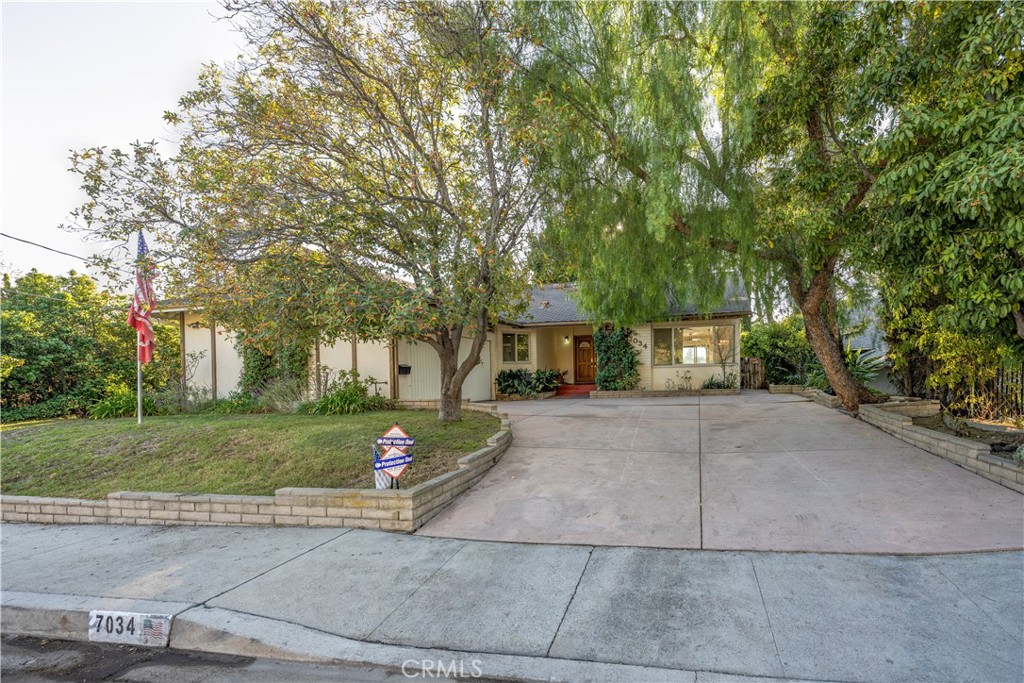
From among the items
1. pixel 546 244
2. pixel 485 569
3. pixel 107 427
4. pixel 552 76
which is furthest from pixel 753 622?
pixel 107 427

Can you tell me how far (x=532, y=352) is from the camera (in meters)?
18.6

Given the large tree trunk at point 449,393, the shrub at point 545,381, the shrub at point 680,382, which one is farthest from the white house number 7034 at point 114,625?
the shrub at point 680,382

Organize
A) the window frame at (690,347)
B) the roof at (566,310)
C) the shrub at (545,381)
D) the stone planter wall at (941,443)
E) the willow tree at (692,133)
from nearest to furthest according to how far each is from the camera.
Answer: the stone planter wall at (941,443), the willow tree at (692,133), the roof at (566,310), the window frame at (690,347), the shrub at (545,381)

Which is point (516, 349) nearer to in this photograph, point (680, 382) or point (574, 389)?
point (574, 389)

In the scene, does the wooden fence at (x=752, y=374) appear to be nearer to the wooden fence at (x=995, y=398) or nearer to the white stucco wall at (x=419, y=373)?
the wooden fence at (x=995, y=398)

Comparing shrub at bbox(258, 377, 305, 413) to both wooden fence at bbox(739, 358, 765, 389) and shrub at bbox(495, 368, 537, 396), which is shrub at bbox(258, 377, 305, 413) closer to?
shrub at bbox(495, 368, 537, 396)

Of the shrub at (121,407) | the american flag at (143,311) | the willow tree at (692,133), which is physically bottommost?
the shrub at (121,407)

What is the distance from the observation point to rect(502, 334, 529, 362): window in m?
18.5

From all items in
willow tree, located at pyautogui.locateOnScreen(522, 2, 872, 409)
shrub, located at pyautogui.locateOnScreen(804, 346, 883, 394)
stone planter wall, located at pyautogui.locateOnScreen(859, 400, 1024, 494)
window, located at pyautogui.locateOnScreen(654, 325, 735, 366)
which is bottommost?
stone planter wall, located at pyautogui.locateOnScreen(859, 400, 1024, 494)

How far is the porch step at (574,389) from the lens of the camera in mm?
18594

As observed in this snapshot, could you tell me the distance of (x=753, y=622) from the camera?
3.48 meters

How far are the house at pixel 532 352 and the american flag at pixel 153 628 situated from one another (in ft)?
31.1

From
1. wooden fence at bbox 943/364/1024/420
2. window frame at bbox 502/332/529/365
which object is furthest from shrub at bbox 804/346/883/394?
window frame at bbox 502/332/529/365

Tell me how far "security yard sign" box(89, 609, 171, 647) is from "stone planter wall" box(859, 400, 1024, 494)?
8280 millimetres
